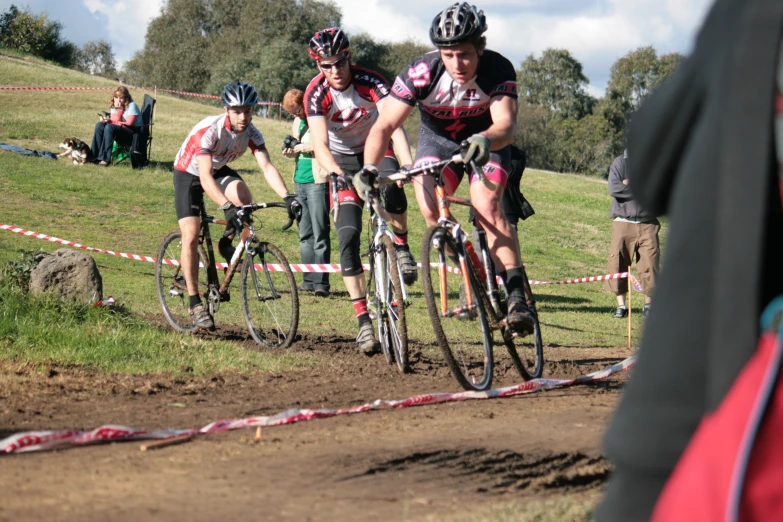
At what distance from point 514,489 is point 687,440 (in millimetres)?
2741

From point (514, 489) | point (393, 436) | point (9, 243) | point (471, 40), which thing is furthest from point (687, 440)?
point (9, 243)

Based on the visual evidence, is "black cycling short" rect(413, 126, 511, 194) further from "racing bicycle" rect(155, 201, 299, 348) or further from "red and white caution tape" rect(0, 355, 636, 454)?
"racing bicycle" rect(155, 201, 299, 348)

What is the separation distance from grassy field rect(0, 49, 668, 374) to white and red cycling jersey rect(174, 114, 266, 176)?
5.20 ft

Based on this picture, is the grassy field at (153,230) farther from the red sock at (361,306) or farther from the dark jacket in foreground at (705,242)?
the dark jacket in foreground at (705,242)

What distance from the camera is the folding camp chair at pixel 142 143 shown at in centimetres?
2273

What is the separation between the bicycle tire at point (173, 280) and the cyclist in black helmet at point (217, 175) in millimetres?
246

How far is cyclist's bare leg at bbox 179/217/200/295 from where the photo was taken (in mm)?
9297

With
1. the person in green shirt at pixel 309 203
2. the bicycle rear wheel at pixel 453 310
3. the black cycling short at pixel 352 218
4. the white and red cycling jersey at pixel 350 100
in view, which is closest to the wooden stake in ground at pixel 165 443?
the bicycle rear wheel at pixel 453 310

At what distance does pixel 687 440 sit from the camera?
1.47 meters

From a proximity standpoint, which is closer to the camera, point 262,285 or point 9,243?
point 262,285

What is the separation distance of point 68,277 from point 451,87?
4357 mm

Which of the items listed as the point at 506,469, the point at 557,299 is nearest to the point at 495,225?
the point at 506,469

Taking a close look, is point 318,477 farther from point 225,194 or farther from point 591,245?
point 591,245

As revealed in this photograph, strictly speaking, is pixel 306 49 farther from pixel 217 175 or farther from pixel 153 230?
pixel 217 175
